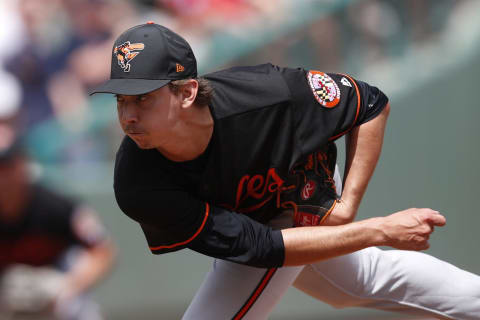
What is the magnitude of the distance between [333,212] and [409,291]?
495 millimetres

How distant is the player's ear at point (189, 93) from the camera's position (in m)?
2.52

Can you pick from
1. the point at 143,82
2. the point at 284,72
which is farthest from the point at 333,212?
the point at 143,82

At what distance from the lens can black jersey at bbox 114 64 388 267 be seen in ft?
8.44

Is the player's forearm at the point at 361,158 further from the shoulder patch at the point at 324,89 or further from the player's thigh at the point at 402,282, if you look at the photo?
the player's thigh at the point at 402,282

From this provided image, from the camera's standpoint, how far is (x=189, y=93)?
2.54 m

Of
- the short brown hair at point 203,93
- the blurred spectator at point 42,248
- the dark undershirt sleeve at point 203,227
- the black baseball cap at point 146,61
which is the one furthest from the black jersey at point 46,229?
the black baseball cap at point 146,61

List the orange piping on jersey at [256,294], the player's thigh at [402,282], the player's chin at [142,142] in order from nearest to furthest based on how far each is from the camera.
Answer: the player's chin at [142,142]
the orange piping on jersey at [256,294]
the player's thigh at [402,282]

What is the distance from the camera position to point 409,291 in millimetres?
3078

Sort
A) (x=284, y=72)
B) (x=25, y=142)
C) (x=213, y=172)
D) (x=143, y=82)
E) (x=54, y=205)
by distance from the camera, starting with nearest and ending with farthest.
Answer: (x=143, y=82)
(x=213, y=172)
(x=284, y=72)
(x=54, y=205)
(x=25, y=142)

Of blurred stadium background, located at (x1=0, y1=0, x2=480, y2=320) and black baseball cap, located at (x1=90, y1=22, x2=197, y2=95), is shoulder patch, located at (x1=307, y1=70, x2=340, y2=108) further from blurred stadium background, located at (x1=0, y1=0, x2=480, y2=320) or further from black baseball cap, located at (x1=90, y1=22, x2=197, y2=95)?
blurred stadium background, located at (x1=0, y1=0, x2=480, y2=320)

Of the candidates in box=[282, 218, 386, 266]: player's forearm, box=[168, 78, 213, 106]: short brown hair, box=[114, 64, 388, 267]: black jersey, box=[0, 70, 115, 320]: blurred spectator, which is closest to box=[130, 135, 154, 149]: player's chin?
box=[114, 64, 388, 267]: black jersey

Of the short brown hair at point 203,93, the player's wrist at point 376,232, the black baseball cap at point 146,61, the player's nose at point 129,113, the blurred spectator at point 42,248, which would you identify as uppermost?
the black baseball cap at point 146,61

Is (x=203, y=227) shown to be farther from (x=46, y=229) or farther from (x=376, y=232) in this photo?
(x=46, y=229)

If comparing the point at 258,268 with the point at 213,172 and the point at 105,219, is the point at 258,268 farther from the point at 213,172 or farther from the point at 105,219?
the point at 105,219
